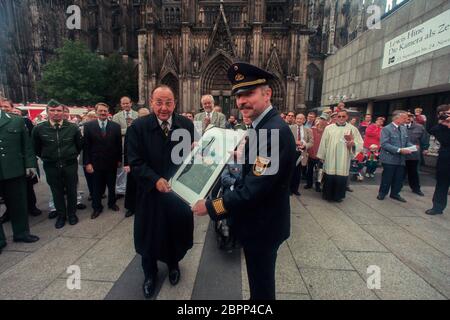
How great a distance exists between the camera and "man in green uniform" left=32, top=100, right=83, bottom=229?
4.15 m

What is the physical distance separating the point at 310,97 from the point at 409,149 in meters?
27.3

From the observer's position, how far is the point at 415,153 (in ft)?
21.2

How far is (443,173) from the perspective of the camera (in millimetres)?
5039

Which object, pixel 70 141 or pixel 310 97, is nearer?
pixel 70 141

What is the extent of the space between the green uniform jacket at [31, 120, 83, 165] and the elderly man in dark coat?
2.60 meters

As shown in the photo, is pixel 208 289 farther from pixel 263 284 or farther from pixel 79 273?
pixel 79 273

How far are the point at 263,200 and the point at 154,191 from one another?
4.12ft

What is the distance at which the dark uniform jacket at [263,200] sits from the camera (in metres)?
1.60

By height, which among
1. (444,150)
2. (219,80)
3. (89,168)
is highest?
(219,80)

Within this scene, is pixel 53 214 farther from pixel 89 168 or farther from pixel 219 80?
pixel 219 80

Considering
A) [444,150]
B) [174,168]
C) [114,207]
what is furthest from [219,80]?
[174,168]

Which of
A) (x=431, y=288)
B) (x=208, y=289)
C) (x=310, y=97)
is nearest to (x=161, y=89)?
(x=208, y=289)

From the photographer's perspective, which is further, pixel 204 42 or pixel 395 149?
pixel 204 42

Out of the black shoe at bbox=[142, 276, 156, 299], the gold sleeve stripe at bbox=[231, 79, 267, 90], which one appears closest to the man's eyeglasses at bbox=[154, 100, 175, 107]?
the gold sleeve stripe at bbox=[231, 79, 267, 90]
